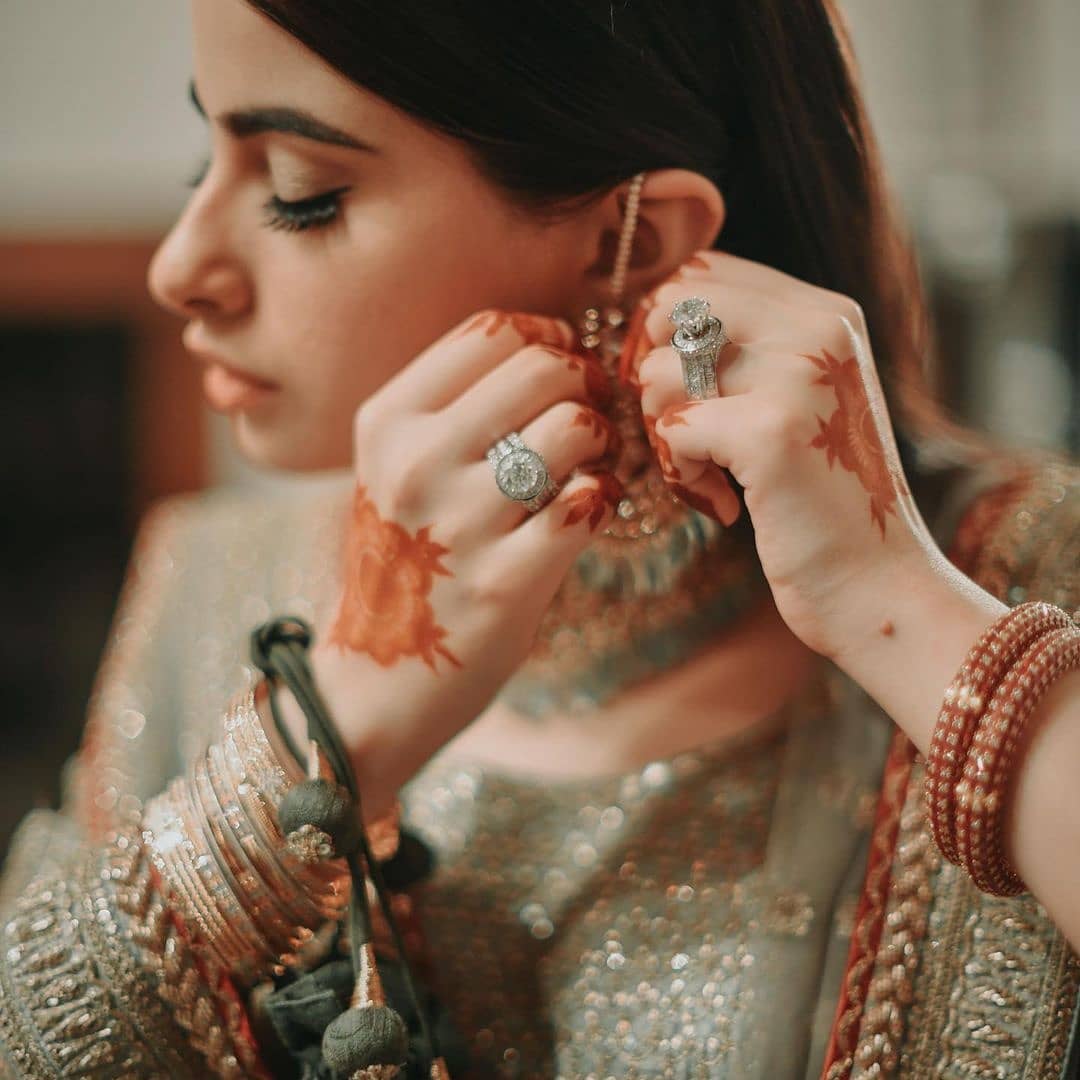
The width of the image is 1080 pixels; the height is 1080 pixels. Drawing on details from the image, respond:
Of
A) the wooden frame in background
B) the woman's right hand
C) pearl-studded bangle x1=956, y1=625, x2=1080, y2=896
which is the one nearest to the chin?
the woman's right hand

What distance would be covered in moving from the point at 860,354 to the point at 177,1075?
1.82 ft

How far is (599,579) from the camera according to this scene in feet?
2.85

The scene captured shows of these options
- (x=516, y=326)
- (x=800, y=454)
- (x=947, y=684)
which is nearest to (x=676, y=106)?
(x=516, y=326)

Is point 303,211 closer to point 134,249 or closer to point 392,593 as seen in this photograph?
point 392,593

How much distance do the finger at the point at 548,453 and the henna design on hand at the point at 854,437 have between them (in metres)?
0.13

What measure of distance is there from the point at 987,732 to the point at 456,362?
0.35m

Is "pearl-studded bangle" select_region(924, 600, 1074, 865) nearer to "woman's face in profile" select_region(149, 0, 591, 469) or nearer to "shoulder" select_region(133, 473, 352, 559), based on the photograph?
"woman's face in profile" select_region(149, 0, 591, 469)

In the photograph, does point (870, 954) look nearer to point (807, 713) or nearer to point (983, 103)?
point (807, 713)

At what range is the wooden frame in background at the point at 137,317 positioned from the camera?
1.68m

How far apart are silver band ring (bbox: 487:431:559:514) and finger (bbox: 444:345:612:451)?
2cm

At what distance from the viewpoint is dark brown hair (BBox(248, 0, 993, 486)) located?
0.67m

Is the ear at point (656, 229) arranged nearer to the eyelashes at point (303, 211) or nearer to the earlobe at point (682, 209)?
the earlobe at point (682, 209)

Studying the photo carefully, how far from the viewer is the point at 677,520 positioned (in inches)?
32.9

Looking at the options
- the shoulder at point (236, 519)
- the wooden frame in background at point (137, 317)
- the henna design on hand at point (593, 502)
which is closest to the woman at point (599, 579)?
the henna design on hand at point (593, 502)
